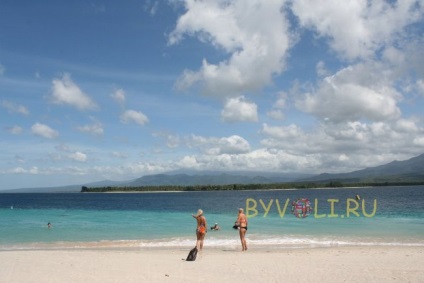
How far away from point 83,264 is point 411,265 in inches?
443

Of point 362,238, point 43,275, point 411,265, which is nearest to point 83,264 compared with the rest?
point 43,275

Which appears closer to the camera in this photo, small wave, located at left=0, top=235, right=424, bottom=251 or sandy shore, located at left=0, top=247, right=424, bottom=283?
sandy shore, located at left=0, top=247, right=424, bottom=283

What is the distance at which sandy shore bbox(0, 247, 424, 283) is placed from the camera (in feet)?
40.4

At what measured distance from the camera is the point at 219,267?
1407 cm

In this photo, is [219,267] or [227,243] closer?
[219,267]

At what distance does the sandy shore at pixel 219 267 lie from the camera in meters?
12.3

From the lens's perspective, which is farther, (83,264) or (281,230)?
(281,230)

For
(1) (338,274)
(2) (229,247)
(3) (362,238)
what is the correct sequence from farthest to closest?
1. (3) (362,238)
2. (2) (229,247)
3. (1) (338,274)

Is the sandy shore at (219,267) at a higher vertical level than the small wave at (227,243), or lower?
higher

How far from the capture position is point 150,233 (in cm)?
2867

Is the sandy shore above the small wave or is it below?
above

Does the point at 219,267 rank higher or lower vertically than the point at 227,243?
higher

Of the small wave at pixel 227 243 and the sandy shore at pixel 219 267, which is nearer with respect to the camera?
the sandy shore at pixel 219 267

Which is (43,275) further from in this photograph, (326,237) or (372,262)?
(326,237)
